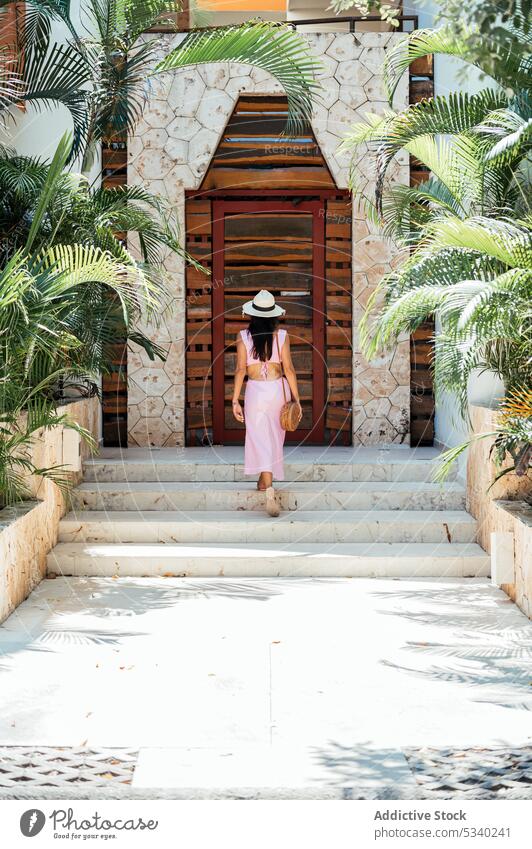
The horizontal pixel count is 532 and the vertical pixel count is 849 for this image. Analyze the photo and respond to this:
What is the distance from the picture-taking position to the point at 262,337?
842 cm

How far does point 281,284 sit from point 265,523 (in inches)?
153

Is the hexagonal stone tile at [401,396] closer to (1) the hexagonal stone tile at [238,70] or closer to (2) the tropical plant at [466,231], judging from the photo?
(2) the tropical plant at [466,231]

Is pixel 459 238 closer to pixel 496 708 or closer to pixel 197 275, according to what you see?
pixel 496 708

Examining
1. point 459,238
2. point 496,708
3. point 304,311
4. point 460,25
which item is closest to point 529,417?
point 459,238

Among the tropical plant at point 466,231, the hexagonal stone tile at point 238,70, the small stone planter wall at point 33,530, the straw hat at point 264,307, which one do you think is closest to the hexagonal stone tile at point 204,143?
the hexagonal stone tile at point 238,70

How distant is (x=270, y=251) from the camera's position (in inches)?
449

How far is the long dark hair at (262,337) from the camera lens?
842 centimetres

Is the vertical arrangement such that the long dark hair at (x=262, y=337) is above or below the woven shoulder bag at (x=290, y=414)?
above

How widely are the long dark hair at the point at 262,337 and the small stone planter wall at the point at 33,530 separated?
1.58 metres

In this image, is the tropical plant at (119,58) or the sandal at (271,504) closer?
the tropical plant at (119,58)

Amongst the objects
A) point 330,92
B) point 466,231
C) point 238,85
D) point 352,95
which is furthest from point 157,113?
point 466,231

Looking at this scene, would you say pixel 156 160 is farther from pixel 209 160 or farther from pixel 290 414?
pixel 290 414

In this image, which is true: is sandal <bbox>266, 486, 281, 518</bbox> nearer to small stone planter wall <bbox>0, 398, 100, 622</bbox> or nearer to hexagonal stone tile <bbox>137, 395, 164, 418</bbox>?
small stone planter wall <bbox>0, 398, 100, 622</bbox>

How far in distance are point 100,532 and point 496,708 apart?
4054 mm
